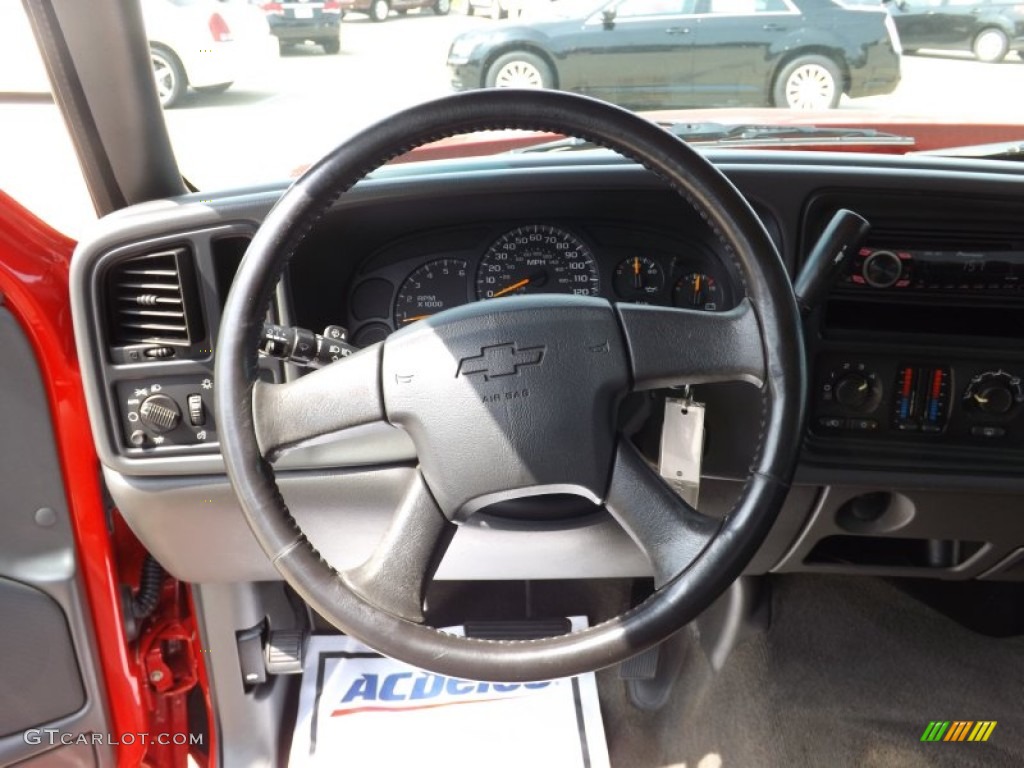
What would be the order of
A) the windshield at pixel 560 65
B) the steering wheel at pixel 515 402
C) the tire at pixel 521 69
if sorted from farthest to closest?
1. the tire at pixel 521 69
2. the windshield at pixel 560 65
3. the steering wheel at pixel 515 402

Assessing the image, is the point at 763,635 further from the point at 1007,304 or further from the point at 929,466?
the point at 1007,304

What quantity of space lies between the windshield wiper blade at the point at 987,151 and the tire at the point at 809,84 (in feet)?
1.00

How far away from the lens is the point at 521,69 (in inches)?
76.7

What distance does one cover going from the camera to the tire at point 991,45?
6.82ft

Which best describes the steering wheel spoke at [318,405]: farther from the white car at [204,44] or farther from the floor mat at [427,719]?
the floor mat at [427,719]

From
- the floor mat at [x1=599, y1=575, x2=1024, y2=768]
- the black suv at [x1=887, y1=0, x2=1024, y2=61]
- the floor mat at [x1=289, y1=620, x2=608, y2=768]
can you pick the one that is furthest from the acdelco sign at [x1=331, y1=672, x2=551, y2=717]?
the black suv at [x1=887, y1=0, x2=1024, y2=61]

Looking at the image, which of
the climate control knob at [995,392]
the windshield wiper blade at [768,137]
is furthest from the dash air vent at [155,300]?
the climate control knob at [995,392]

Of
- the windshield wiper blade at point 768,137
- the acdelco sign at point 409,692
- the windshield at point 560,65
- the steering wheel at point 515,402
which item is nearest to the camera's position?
the steering wheel at point 515,402

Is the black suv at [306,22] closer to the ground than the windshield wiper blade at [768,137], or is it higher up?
higher up

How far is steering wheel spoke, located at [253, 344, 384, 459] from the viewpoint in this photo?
103 centimetres

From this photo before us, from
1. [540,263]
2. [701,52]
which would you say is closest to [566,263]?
[540,263]

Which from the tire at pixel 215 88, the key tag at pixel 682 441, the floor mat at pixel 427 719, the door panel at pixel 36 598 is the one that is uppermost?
the tire at pixel 215 88

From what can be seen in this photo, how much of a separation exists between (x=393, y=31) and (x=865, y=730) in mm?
1644

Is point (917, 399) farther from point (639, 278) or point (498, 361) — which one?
point (498, 361)
